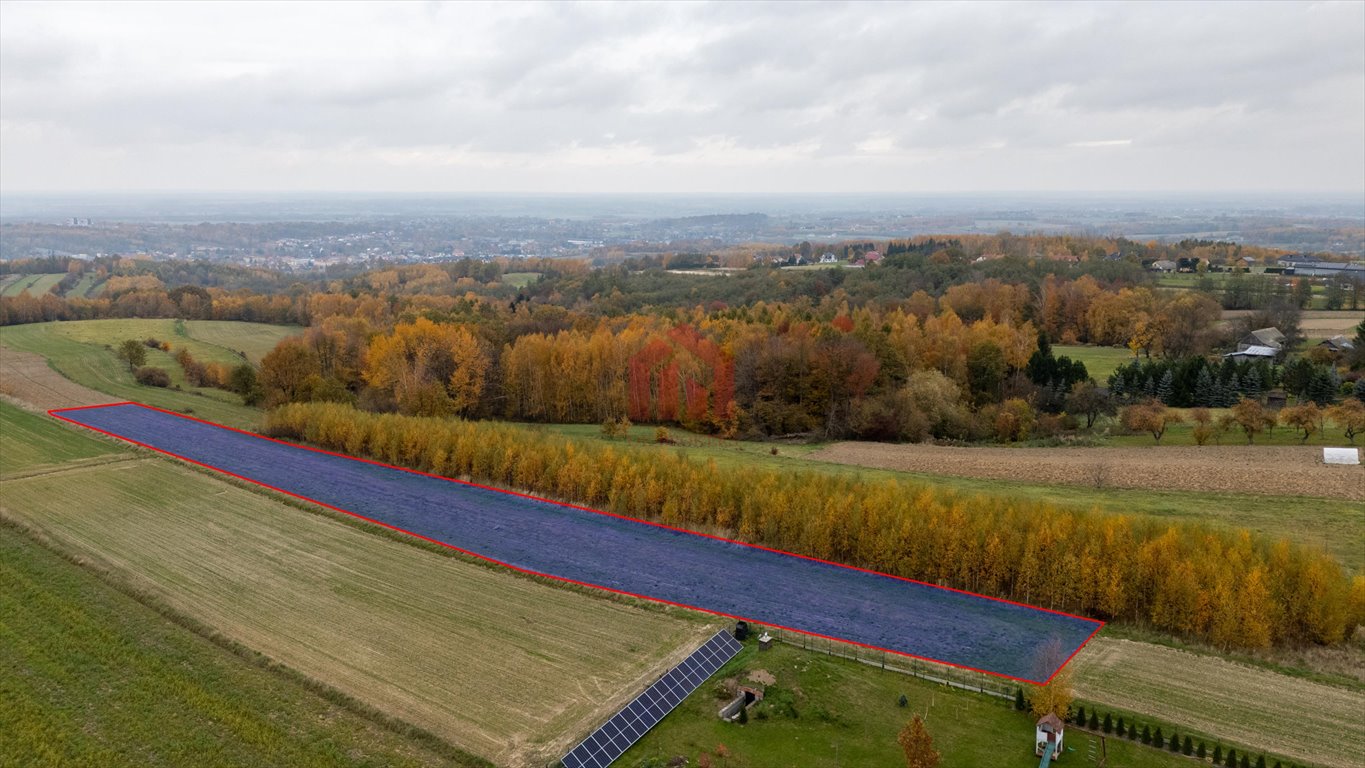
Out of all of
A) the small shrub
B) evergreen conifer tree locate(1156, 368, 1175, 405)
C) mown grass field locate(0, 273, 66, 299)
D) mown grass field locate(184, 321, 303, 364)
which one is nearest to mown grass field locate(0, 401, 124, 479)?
the small shrub

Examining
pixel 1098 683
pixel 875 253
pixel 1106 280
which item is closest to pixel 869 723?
pixel 1098 683

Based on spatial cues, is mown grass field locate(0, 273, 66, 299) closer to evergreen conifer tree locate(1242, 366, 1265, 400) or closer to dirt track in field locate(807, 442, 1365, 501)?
dirt track in field locate(807, 442, 1365, 501)

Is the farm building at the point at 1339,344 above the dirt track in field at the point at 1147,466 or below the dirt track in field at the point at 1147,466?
above

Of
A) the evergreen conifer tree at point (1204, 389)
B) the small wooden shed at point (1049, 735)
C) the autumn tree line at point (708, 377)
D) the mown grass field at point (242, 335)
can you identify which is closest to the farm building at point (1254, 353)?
the evergreen conifer tree at point (1204, 389)

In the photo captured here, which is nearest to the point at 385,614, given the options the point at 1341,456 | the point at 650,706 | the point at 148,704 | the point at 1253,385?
the point at 148,704

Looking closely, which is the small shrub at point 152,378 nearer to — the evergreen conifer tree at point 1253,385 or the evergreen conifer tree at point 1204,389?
the evergreen conifer tree at point 1204,389

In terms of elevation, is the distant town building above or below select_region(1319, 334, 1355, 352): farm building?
above

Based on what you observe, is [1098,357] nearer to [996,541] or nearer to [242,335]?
[996,541]
